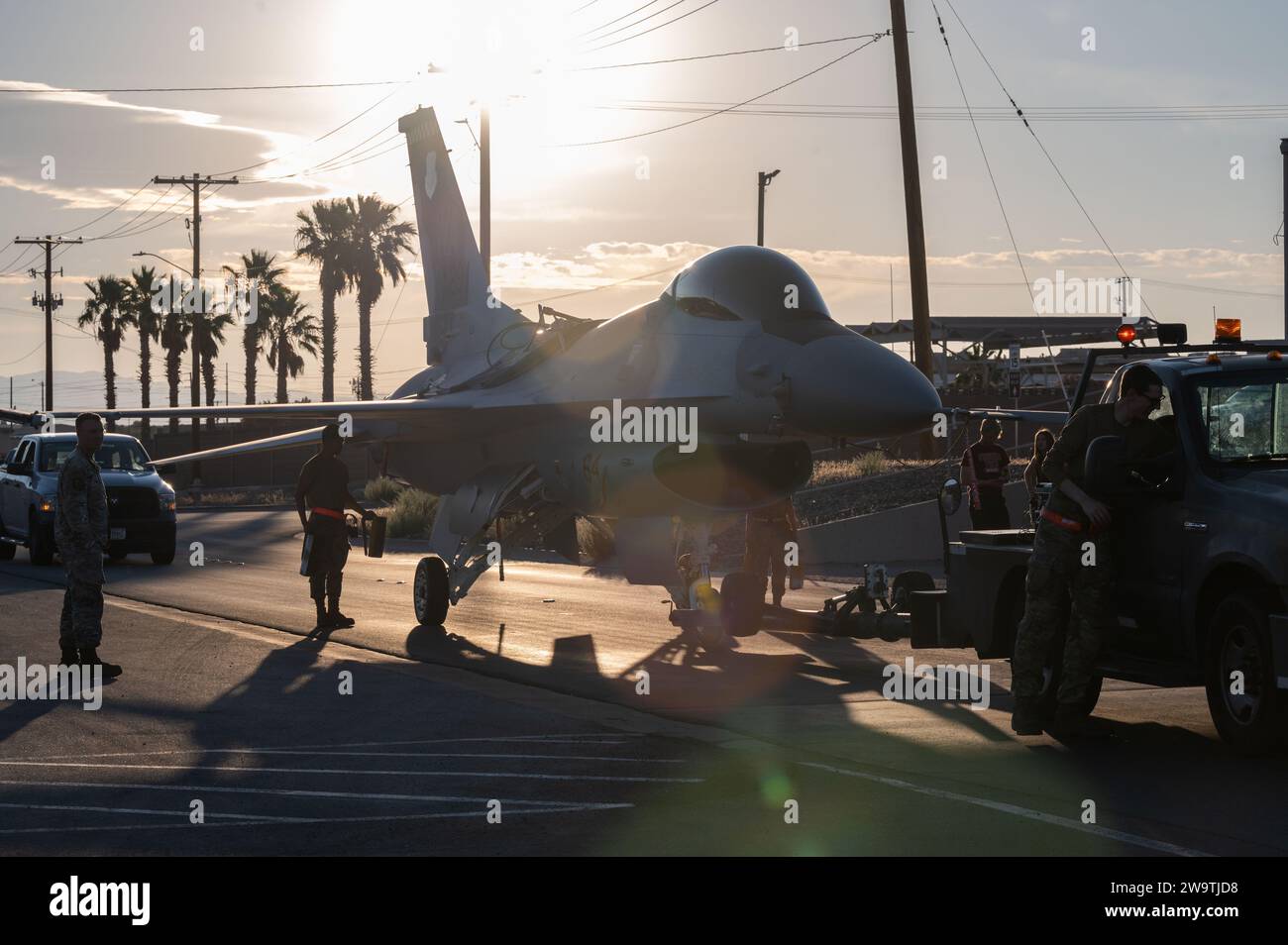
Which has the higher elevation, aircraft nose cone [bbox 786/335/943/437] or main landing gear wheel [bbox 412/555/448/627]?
aircraft nose cone [bbox 786/335/943/437]

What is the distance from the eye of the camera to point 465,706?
428 inches

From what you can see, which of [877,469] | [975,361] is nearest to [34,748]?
[877,469]

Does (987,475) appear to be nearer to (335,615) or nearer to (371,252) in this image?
(335,615)

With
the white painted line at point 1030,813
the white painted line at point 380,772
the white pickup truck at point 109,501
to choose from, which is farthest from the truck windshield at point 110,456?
the white painted line at point 1030,813

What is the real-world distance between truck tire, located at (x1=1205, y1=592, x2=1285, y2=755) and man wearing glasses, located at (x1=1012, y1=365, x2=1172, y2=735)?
2.20ft

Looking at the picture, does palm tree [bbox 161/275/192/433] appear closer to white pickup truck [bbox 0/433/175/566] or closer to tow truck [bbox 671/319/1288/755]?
white pickup truck [bbox 0/433/175/566]

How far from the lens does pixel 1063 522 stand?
29.3 feet

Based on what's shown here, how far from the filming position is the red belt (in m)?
8.88

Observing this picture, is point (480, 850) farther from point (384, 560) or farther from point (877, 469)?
point (877, 469)

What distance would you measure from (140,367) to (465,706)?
246ft

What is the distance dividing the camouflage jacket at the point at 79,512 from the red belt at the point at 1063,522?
7.06 m

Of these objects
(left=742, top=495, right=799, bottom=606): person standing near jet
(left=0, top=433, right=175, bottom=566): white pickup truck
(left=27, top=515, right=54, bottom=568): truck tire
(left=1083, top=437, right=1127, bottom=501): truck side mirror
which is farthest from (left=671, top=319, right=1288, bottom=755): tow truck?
(left=27, top=515, right=54, bottom=568): truck tire

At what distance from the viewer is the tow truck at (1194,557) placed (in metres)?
8.10

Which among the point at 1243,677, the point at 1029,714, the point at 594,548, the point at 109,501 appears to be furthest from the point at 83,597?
the point at 594,548
